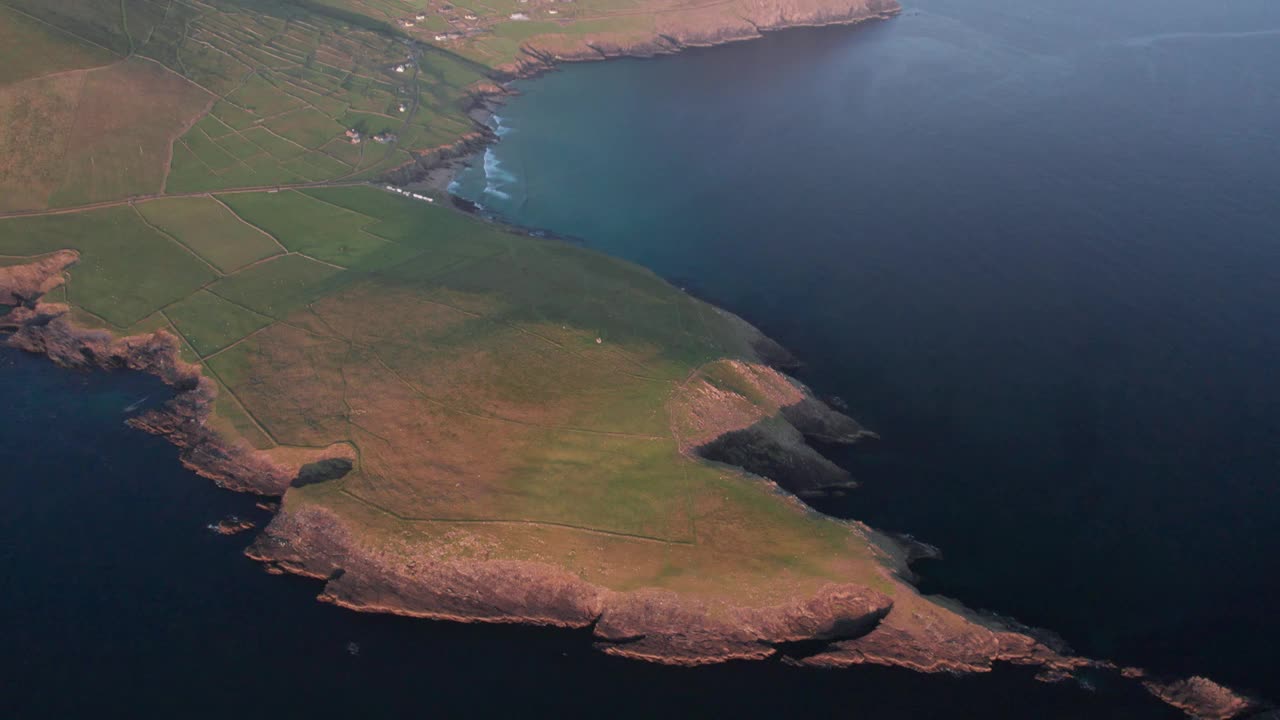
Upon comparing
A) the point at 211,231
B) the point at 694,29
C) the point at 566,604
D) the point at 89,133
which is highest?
the point at 694,29

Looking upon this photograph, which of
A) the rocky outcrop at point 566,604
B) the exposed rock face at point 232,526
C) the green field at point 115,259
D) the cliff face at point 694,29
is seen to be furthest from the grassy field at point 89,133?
the rocky outcrop at point 566,604

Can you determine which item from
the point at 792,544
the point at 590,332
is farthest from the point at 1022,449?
the point at 590,332

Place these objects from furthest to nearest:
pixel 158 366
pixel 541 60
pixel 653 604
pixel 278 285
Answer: pixel 541 60 → pixel 278 285 → pixel 158 366 → pixel 653 604

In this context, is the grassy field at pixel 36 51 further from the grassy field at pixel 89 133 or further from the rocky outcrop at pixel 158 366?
the rocky outcrop at pixel 158 366

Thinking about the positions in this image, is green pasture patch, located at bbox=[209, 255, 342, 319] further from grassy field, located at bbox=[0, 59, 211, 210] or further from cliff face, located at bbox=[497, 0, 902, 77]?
cliff face, located at bbox=[497, 0, 902, 77]

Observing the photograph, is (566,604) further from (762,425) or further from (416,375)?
(416,375)

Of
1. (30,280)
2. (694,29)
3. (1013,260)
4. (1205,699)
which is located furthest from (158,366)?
(694,29)
